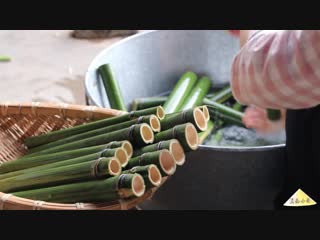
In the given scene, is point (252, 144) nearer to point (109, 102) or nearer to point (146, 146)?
point (109, 102)

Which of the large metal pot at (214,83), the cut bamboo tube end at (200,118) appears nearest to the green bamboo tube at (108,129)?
the cut bamboo tube end at (200,118)

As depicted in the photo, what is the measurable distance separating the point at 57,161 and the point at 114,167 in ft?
0.78

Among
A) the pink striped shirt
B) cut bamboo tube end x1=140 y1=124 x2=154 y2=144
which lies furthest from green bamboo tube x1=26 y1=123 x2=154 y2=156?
the pink striped shirt

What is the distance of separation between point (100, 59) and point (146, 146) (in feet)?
3.20

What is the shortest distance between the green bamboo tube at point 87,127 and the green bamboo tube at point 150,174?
18 cm

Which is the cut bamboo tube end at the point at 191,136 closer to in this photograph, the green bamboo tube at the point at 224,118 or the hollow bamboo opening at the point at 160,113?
the hollow bamboo opening at the point at 160,113

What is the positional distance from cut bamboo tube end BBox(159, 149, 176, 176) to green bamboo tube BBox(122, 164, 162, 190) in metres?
0.02

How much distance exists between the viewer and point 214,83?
2.51 m

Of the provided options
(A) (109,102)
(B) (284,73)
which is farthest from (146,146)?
(A) (109,102)

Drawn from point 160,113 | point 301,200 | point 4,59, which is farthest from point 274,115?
point 4,59

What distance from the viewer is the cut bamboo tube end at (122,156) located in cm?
119

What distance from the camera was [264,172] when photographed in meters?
1.66

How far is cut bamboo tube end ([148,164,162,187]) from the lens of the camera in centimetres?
113

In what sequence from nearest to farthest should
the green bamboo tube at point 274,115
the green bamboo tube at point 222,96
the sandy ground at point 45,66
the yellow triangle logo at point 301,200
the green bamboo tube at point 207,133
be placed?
1. the yellow triangle logo at point 301,200
2. the green bamboo tube at point 274,115
3. the green bamboo tube at point 207,133
4. the green bamboo tube at point 222,96
5. the sandy ground at point 45,66
